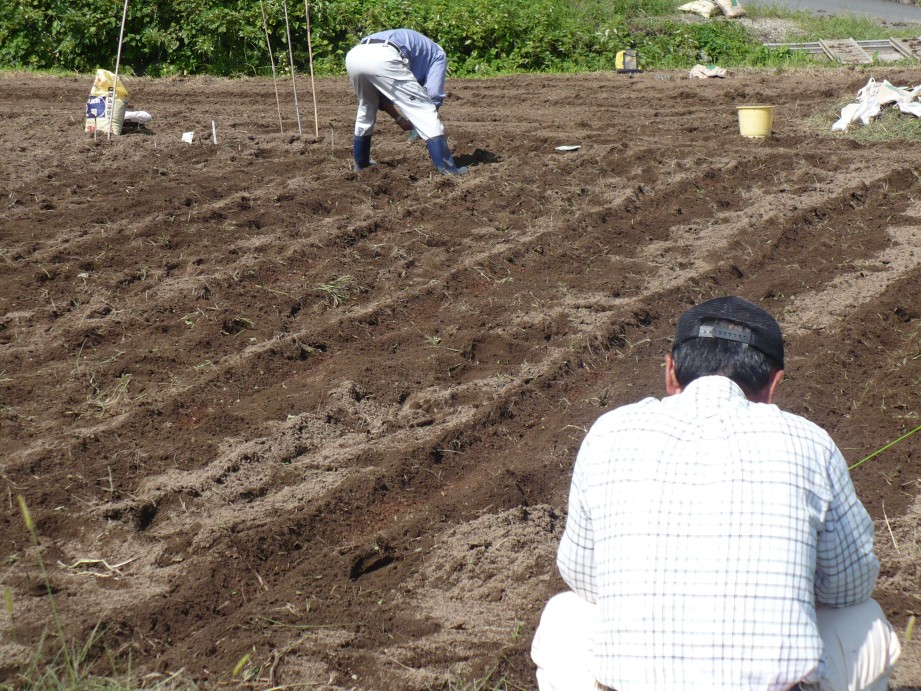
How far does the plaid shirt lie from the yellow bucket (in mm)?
7673

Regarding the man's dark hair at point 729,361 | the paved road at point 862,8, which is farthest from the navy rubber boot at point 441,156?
the paved road at point 862,8

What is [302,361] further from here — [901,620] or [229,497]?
[901,620]

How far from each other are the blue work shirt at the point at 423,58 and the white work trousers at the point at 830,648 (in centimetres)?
591

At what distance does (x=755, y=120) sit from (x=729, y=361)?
24.8 feet

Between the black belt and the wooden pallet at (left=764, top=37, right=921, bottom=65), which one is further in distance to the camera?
the wooden pallet at (left=764, top=37, right=921, bottom=65)

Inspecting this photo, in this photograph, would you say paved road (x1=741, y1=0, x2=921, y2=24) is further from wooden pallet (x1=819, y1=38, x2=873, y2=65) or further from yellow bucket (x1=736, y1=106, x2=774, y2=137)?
yellow bucket (x1=736, y1=106, x2=774, y2=137)

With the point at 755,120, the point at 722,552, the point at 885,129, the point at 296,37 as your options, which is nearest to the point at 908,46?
the point at 885,129

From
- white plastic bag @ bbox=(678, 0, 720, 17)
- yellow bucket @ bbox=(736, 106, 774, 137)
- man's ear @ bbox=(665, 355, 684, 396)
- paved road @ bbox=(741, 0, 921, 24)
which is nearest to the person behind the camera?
man's ear @ bbox=(665, 355, 684, 396)

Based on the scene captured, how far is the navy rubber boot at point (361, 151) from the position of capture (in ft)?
25.8

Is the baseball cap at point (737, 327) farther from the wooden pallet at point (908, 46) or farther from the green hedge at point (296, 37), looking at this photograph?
the green hedge at point (296, 37)

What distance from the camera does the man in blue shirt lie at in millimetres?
7539

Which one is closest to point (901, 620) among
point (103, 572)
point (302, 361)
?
point (103, 572)

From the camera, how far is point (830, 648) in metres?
2.14

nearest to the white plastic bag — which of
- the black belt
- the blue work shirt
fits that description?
the blue work shirt
